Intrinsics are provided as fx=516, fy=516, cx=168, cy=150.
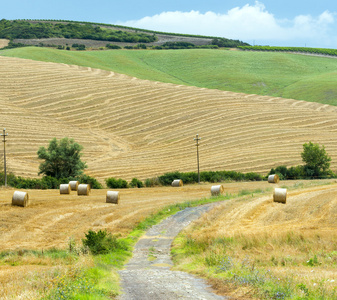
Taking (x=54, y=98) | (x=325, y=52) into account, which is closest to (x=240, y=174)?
(x=54, y=98)

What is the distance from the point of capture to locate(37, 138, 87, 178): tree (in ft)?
194

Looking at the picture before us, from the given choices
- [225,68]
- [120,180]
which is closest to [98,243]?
[120,180]

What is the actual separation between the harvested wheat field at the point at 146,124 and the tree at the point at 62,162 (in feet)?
12.0

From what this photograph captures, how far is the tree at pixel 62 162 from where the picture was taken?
59219 millimetres

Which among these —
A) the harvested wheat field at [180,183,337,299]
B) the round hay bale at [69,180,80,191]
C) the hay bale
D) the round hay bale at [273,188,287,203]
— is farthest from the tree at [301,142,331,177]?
the round hay bale at [273,188,287,203]

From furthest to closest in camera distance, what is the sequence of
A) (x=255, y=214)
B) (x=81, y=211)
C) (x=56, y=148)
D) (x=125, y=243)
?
(x=56, y=148) < (x=81, y=211) < (x=255, y=214) < (x=125, y=243)

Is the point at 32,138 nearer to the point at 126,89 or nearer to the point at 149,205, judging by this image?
the point at 126,89

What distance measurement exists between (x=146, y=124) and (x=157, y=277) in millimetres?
74664

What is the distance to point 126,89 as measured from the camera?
107 m

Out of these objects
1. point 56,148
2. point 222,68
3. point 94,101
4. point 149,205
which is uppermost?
point 222,68

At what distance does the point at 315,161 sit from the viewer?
64.0 meters

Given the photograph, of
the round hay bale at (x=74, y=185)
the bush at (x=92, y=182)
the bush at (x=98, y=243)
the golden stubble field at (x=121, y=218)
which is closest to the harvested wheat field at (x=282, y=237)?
the golden stubble field at (x=121, y=218)

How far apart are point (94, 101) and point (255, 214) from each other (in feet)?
240

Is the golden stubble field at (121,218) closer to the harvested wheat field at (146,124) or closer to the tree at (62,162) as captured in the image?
the tree at (62,162)
